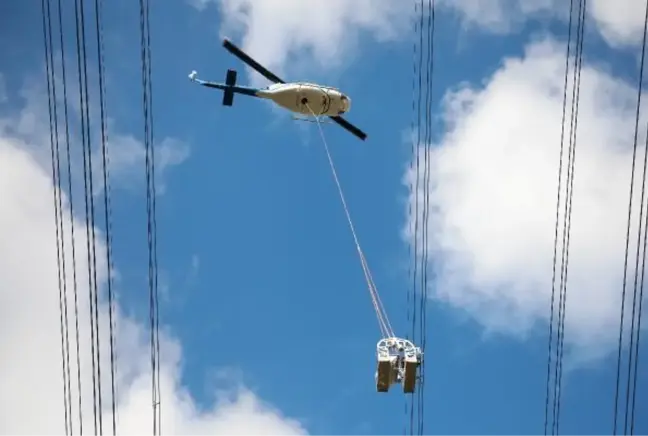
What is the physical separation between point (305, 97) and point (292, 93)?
480 mm

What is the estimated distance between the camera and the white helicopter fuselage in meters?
23.8

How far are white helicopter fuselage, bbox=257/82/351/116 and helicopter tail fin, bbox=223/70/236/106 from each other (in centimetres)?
188

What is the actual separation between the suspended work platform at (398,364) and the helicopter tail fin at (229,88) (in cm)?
1323

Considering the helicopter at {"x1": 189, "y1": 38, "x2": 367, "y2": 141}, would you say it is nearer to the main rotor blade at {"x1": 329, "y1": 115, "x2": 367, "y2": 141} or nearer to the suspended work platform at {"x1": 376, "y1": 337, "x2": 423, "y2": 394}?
the main rotor blade at {"x1": 329, "y1": 115, "x2": 367, "y2": 141}

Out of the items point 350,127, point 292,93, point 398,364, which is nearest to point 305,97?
point 292,93

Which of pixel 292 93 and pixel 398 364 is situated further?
pixel 292 93

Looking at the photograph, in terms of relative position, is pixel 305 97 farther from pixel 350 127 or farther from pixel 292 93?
pixel 350 127

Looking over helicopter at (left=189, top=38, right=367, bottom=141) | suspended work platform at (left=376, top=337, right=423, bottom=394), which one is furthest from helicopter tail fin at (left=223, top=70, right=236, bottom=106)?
suspended work platform at (left=376, top=337, right=423, bottom=394)

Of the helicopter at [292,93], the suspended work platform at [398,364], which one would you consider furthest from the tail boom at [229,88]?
the suspended work platform at [398,364]

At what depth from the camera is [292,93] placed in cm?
2378

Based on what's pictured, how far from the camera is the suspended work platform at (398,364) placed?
593 inches

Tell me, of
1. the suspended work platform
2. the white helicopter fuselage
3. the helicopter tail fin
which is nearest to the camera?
the suspended work platform

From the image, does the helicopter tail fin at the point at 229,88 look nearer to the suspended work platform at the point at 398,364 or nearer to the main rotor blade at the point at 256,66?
the main rotor blade at the point at 256,66

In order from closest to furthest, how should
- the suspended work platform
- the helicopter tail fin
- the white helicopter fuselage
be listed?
the suspended work platform < the white helicopter fuselage < the helicopter tail fin
